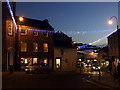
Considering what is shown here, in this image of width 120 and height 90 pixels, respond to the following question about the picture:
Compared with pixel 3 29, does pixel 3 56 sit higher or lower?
lower

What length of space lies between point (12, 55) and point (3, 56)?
2.70 metres

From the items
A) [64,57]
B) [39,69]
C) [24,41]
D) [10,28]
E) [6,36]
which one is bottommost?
[39,69]

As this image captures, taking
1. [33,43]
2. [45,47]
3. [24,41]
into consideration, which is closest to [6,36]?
[24,41]

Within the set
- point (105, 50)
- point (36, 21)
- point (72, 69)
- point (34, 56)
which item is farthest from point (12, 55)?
point (105, 50)

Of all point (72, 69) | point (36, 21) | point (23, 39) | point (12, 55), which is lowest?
point (72, 69)

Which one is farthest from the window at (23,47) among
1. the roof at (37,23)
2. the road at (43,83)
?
the road at (43,83)

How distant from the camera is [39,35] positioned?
4481cm

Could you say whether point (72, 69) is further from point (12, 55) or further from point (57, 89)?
point (57, 89)

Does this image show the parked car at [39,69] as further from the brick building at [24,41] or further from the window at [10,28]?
the window at [10,28]

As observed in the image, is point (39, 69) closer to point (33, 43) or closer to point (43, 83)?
point (33, 43)

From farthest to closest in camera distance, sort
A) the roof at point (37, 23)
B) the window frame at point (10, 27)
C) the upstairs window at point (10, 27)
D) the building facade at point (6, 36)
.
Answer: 1. the roof at point (37, 23)
2. the upstairs window at point (10, 27)
3. the window frame at point (10, 27)
4. the building facade at point (6, 36)

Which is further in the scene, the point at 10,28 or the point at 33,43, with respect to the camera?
the point at 33,43

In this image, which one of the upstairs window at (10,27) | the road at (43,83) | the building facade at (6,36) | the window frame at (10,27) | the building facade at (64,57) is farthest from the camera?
the building facade at (64,57)

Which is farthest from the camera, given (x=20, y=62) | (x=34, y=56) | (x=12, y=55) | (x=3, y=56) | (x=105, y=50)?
(x=105, y=50)
